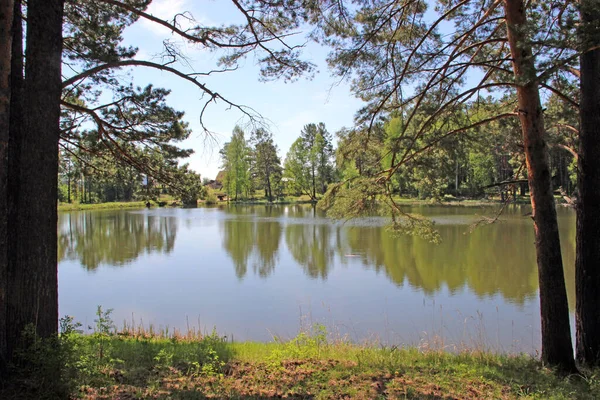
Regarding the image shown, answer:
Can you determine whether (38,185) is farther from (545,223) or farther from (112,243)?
(112,243)

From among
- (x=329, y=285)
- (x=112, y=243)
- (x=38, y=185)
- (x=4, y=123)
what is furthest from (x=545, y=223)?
(x=112, y=243)

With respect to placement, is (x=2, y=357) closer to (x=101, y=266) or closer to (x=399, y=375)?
(x=399, y=375)

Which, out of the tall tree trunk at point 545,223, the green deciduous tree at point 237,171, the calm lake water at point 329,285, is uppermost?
the green deciduous tree at point 237,171

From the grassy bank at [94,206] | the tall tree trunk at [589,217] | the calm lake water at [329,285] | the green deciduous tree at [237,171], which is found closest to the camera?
the tall tree trunk at [589,217]

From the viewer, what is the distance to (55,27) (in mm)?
3047

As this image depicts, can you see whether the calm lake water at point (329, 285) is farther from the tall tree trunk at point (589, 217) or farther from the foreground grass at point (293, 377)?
the foreground grass at point (293, 377)

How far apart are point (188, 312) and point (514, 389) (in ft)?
21.1

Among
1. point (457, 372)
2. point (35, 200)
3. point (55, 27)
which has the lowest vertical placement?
point (457, 372)

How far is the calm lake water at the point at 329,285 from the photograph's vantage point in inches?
278

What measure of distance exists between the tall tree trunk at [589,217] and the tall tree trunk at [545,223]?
0.81ft

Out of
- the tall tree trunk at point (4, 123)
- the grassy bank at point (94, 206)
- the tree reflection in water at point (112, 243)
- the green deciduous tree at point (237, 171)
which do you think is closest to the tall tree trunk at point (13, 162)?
the tall tree trunk at point (4, 123)

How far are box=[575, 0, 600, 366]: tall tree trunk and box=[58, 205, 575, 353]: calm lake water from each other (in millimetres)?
1497

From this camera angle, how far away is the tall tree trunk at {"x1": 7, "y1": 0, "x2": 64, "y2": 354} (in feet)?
9.23

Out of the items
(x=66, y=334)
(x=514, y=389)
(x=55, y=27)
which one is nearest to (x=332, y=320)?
(x=514, y=389)
